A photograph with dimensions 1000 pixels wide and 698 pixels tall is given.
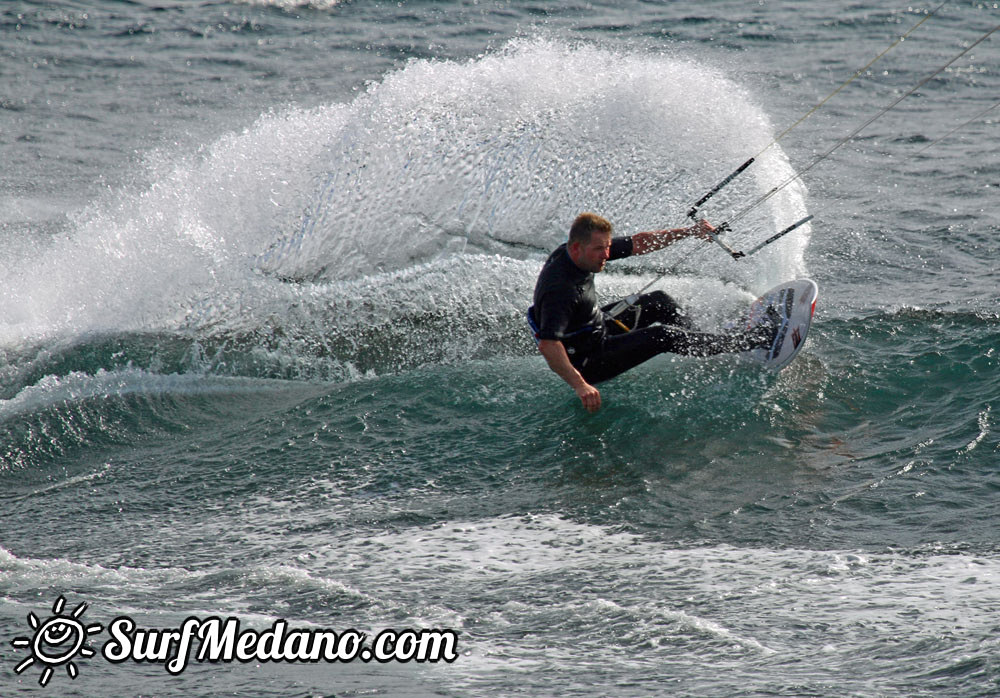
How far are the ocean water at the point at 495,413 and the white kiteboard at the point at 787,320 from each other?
0.83 ft

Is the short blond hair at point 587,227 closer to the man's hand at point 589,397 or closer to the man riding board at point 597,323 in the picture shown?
the man riding board at point 597,323

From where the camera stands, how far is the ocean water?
15.9 ft

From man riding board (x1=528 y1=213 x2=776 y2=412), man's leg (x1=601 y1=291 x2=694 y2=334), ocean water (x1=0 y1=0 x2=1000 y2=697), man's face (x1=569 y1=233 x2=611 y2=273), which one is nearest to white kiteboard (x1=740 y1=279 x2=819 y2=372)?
man riding board (x1=528 y1=213 x2=776 y2=412)

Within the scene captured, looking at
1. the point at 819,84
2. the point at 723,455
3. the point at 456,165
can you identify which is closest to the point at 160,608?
the point at 723,455

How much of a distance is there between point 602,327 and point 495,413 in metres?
1.07

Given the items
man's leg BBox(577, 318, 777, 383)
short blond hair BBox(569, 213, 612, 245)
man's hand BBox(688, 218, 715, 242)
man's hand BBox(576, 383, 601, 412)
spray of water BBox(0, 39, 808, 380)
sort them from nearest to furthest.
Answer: man's hand BBox(576, 383, 601, 412) < short blond hair BBox(569, 213, 612, 245) < man's leg BBox(577, 318, 777, 383) < man's hand BBox(688, 218, 715, 242) < spray of water BBox(0, 39, 808, 380)

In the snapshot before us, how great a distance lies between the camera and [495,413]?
7.81 m

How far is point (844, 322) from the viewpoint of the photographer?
9.18m

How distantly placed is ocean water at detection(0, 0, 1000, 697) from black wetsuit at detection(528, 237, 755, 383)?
1.20ft

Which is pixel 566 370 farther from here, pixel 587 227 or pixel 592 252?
pixel 587 227

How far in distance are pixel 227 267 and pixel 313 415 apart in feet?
8.39

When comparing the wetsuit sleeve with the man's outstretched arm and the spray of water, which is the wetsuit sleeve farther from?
the spray of water

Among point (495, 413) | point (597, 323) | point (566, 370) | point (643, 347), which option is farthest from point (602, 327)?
point (495, 413)

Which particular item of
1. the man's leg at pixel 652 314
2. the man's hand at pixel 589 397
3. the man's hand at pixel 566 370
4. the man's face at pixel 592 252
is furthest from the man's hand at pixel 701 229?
the man's hand at pixel 589 397
